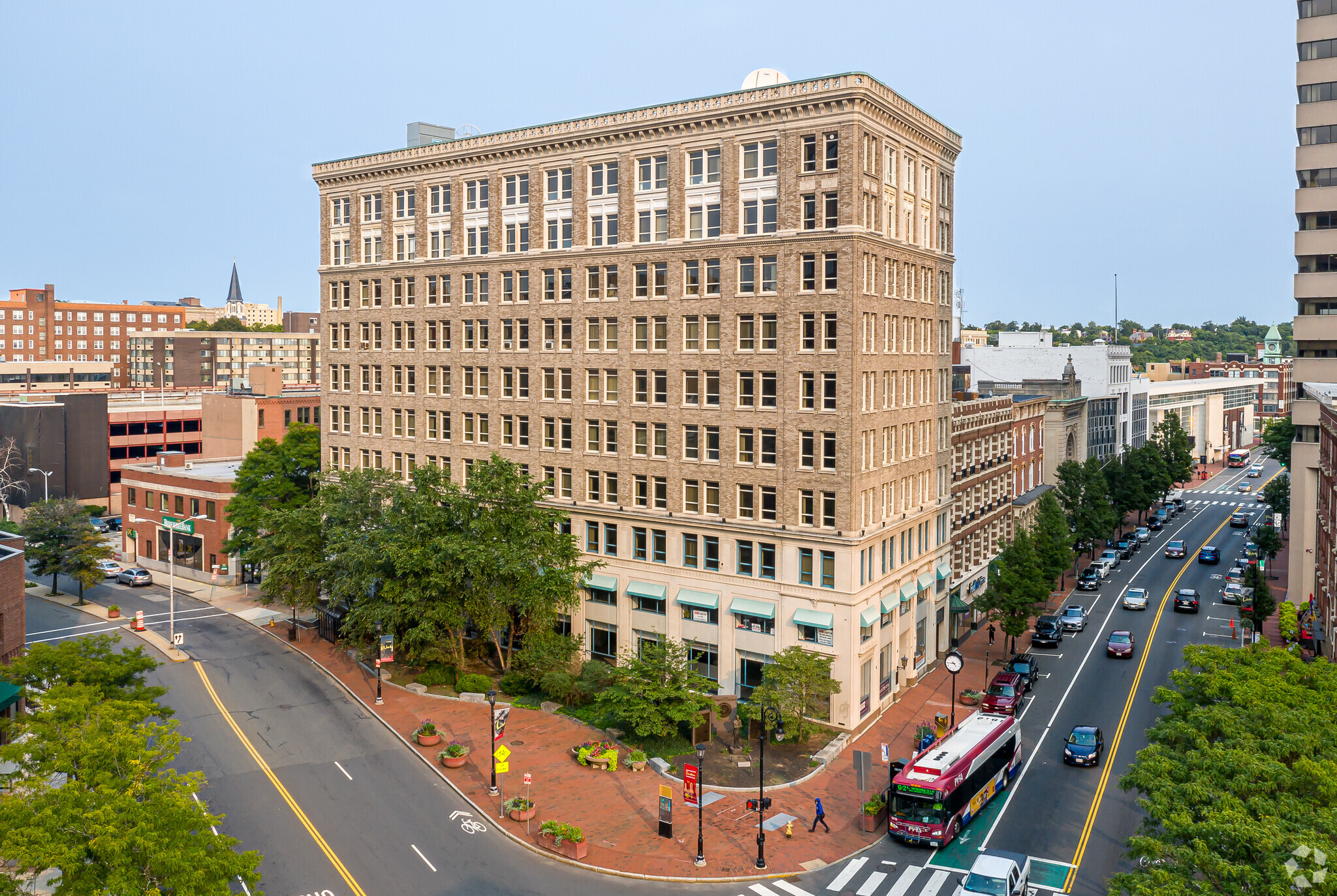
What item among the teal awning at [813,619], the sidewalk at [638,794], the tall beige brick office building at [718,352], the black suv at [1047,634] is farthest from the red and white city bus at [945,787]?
the black suv at [1047,634]

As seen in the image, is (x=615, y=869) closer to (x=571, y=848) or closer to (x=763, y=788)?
(x=571, y=848)

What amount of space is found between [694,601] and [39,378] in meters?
152

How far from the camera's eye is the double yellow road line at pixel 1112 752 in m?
34.2

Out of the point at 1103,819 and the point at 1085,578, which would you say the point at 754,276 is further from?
the point at 1085,578

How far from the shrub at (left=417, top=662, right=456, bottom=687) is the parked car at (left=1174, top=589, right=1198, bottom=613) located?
51.5 m

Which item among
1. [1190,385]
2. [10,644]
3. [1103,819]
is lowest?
[1103,819]

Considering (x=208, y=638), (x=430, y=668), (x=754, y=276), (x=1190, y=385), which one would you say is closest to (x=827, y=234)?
(x=754, y=276)

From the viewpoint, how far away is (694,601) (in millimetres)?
52438

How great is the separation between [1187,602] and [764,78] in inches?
1887

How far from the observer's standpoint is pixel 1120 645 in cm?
5959

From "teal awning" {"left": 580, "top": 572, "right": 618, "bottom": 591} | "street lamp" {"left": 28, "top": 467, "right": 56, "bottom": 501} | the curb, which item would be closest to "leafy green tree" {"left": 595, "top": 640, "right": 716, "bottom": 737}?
the curb

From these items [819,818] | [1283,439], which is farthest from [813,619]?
[1283,439]

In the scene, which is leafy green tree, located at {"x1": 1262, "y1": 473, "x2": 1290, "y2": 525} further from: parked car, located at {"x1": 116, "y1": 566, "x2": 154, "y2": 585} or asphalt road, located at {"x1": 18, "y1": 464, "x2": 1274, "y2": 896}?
parked car, located at {"x1": 116, "y1": 566, "x2": 154, "y2": 585}

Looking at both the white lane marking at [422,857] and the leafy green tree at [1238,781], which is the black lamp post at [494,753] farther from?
the leafy green tree at [1238,781]
